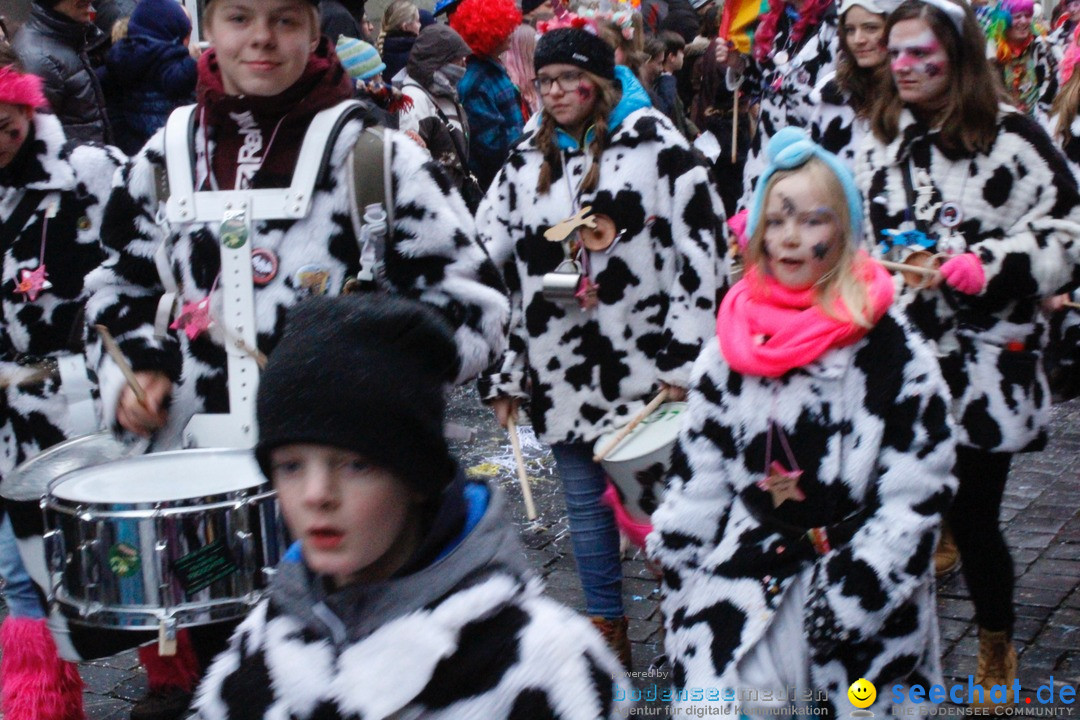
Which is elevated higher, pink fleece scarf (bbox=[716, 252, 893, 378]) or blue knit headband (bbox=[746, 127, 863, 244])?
blue knit headband (bbox=[746, 127, 863, 244])

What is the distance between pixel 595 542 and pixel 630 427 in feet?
1.97

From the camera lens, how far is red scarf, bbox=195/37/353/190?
10.4ft

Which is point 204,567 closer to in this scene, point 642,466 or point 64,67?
point 642,466

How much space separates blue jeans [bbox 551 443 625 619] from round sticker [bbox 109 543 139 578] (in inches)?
79.7

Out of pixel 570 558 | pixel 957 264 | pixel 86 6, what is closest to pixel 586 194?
pixel 957 264

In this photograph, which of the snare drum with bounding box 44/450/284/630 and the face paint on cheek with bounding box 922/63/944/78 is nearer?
the snare drum with bounding box 44/450/284/630

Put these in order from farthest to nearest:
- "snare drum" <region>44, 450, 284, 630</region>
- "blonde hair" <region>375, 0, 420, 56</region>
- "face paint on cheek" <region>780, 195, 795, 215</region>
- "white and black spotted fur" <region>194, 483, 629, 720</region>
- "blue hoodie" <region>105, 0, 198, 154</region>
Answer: "blonde hair" <region>375, 0, 420, 56</region>
"blue hoodie" <region>105, 0, 198, 154</region>
"face paint on cheek" <region>780, 195, 795, 215</region>
"snare drum" <region>44, 450, 284, 630</region>
"white and black spotted fur" <region>194, 483, 629, 720</region>

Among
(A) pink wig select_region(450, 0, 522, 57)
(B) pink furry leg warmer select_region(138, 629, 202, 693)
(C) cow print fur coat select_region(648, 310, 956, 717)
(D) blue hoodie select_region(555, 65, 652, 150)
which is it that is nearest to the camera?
(C) cow print fur coat select_region(648, 310, 956, 717)

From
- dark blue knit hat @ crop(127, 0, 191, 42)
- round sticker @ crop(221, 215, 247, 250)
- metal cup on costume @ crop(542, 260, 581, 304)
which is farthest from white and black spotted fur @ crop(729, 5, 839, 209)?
round sticker @ crop(221, 215, 247, 250)

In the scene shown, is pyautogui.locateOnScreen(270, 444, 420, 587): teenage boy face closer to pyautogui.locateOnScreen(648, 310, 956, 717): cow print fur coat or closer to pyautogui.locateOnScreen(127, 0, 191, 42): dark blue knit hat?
pyautogui.locateOnScreen(648, 310, 956, 717): cow print fur coat

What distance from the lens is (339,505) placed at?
192cm

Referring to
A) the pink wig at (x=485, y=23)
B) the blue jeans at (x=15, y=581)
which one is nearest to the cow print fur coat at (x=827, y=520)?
the blue jeans at (x=15, y=581)

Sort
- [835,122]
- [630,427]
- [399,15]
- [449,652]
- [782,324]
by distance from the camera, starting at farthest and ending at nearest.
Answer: [399,15]
[835,122]
[630,427]
[782,324]
[449,652]

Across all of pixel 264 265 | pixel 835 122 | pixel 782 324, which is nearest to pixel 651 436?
pixel 782 324
